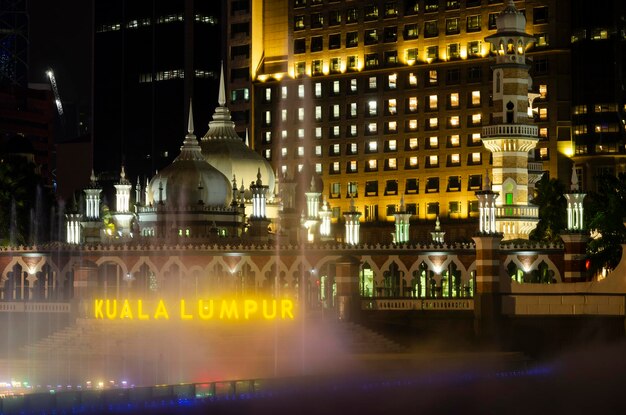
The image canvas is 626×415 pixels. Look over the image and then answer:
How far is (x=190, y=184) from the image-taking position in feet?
369

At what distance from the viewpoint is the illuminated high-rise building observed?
161 m

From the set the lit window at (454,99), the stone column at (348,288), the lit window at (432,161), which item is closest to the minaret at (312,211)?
the stone column at (348,288)

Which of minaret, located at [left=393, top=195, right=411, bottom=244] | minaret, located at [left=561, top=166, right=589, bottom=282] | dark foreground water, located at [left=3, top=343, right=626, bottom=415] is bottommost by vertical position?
dark foreground water, located at [left=3, top=343, right=626, bottom=415]

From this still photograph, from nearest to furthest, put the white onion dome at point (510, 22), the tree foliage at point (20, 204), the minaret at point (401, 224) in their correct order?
the white onion dome at point (510, 22)
the tree foliage at point (20, 204)
the minaret at point (401, 224)

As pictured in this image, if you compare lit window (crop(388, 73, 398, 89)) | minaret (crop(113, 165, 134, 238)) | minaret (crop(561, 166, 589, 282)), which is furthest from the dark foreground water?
lit window (crop(388, 73, 398, 89))

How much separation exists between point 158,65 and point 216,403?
448 ft

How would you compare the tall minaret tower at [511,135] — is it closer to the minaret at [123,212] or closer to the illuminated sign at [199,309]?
the illuminated sign at [199,309]

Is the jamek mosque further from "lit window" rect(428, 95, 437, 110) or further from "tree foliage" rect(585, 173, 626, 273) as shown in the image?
"lit window" rect(428, 95, 437, 110)

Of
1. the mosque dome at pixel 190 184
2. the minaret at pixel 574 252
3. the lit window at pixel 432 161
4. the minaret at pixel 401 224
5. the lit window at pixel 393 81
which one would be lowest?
the minaret at pixel 574 252

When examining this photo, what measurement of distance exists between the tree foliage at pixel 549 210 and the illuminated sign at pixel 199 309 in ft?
110

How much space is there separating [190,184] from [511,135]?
22.2 m

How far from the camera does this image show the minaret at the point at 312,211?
120 metres

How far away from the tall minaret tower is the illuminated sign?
2292 centimetres

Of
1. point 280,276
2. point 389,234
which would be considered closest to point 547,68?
point 389,234
